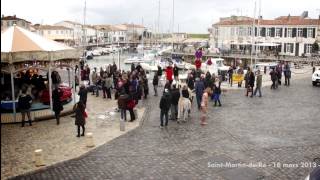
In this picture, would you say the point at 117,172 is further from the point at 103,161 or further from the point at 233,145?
the point at 233,145

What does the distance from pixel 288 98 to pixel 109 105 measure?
992 cm

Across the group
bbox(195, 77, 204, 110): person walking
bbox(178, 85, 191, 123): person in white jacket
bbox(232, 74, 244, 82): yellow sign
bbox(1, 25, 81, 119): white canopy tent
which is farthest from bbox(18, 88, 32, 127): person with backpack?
bbox(232, 74, 244, 82): yellow sign

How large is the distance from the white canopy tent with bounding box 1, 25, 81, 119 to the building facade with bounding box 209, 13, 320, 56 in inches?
1591

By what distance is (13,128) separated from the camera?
53.5 ft

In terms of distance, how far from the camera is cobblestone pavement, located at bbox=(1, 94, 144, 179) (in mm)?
12164

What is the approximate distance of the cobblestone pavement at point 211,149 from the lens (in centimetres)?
1122

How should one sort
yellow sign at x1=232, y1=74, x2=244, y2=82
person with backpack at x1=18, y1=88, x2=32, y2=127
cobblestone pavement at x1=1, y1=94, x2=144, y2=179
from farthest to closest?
yellow sign at x1=232, y1=74, x2=244, y2=82 → person with backpack at x1=18, y1=88, x2=32, y2=127 → cobblestone pavement at x1=1, y1=94, x2=144, y2=179

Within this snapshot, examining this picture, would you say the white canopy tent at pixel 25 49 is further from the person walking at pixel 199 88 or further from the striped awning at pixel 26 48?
the person walking at pixel 199 88

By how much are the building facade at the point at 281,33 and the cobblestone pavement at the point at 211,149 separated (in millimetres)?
39214

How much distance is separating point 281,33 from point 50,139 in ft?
178

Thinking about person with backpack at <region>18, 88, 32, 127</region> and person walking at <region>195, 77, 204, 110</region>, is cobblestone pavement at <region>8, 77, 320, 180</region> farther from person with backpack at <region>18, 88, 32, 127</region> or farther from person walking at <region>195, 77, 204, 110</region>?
person with backpack at <region>18, 88, 32, 127</region>

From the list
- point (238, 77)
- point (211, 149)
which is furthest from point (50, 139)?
point (238, 77)

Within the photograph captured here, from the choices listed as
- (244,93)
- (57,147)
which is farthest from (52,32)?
(57,147)

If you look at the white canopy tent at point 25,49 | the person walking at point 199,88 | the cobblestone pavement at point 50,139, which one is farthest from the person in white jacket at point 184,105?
the white canopy tent at point 25,49
